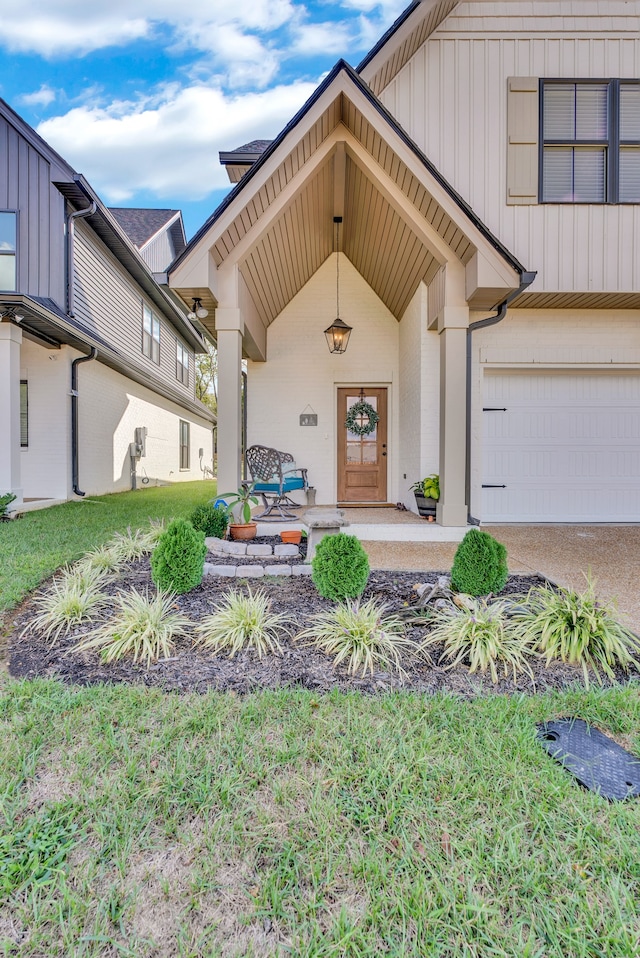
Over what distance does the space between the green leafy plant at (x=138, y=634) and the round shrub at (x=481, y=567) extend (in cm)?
188

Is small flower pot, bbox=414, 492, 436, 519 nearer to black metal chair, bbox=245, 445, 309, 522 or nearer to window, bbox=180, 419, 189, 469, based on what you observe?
black metal chair, bbox=245, 445, 309, 522

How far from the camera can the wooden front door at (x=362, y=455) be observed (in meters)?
7.97

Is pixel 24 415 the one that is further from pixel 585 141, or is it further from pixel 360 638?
pixel 585 141

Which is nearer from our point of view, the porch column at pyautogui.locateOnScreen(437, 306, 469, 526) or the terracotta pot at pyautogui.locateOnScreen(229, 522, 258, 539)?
the terracotta pot at pyautogui.locateOnScreen(229, 522, 258, 539)

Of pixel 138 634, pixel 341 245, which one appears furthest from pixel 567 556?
pixel 341 245

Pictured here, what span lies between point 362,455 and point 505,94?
204 inches

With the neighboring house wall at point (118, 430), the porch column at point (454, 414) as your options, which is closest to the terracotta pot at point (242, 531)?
the porch column at point (454, 414)

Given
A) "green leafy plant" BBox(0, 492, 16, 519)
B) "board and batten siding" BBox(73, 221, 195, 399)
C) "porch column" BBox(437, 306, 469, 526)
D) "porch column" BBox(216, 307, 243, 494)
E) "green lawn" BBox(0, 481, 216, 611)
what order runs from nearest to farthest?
"green lawn" BBox(0, 481, 216, 611), "porch column" BBox(216, 307, 243, 494), "porch column" BBox(437, 306, 469, 526), "green leafy plant" BBox(0, 492, 16, 519), "board and batten siding" BBox(73, 221, 195, 399)

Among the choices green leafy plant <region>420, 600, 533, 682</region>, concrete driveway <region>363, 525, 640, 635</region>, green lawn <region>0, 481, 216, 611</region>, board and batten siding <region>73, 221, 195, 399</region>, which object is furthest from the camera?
board and batten siding <region>73, 221, 195, 399</region>

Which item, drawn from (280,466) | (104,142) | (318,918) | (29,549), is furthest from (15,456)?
(104,142)

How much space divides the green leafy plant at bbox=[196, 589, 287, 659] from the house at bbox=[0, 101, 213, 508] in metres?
5.53

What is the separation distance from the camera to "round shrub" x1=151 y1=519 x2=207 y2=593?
10.9ft

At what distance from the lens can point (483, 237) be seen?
4.80m

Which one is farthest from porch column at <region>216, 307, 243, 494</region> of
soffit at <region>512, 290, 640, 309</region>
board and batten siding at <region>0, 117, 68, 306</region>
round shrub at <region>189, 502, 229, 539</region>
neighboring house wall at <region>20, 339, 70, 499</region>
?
board and batten siding at <region>0, 117, 68, 306</region>
